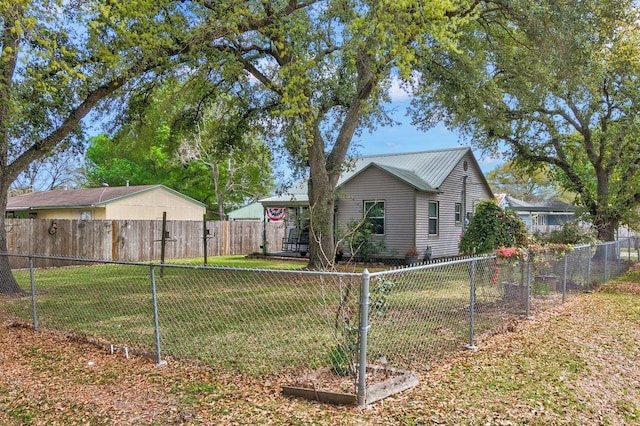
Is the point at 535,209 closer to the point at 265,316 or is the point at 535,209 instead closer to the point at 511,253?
the point at 511,253

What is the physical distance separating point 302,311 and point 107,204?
15.5m

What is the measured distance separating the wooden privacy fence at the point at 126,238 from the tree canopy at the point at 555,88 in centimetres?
1005

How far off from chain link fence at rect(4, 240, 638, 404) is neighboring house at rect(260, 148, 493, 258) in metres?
6.11

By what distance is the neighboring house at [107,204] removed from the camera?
20.9 meters

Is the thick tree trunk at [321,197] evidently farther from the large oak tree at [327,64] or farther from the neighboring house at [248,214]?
the neighboring house at [248,214]

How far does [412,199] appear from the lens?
17.2 metres

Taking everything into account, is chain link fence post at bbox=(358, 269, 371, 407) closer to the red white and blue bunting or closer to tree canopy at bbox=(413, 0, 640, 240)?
tree canopy at bbox=(413, 0, 640, 240)

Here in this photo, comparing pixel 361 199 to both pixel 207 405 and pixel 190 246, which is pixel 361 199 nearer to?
pixel 190 246

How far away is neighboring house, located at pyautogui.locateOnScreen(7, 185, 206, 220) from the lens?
20.9 meters

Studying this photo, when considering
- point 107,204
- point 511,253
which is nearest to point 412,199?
point 511,253

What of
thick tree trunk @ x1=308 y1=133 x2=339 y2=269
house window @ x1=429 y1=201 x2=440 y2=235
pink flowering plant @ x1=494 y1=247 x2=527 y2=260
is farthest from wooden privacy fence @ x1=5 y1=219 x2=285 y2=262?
pink flowering plant @ x1=494 y1=247 x2=527 y2=260

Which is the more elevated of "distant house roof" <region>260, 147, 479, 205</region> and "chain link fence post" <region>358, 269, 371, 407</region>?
"distant house roof" <region>260, 147, 479, 205</region>

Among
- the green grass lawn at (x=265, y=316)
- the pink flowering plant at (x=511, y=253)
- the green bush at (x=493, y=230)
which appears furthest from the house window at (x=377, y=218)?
the pink flowering plant at (x=511, y=253)

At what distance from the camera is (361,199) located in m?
18.5
